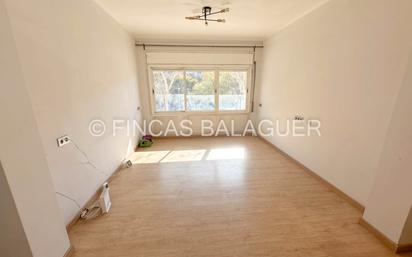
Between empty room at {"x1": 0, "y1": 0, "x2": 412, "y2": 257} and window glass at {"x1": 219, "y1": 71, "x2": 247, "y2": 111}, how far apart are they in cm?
114

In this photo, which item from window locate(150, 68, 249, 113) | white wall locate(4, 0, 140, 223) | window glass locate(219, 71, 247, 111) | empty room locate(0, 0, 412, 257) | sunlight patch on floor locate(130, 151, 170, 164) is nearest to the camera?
empty room locate(0, 0, 412, 257)

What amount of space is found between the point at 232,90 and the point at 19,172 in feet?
14.9

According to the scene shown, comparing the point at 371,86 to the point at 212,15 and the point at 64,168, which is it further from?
the point at 64,168

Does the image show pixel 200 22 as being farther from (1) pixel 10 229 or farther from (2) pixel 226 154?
(1) pixel 10 229

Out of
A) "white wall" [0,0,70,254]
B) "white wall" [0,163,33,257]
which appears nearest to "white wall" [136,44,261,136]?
"white wall" [0,0,70,254]

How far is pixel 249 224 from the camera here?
6.04ft

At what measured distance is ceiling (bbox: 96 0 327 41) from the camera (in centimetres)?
255

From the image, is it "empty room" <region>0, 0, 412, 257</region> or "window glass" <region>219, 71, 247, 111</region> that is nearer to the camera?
"empty room" <region>0, 0, 412, 257</region>

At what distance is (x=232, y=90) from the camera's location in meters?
4.99

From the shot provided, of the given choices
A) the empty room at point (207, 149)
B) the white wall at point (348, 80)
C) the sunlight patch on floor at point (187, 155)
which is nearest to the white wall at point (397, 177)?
the empty room at point (207, 149)

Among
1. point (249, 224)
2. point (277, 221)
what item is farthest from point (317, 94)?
point (249, 224)

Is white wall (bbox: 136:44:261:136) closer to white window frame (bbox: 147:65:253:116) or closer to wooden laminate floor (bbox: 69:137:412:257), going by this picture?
white window frame (bbox: 147:65:253:116)

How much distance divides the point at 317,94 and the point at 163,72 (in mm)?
3559

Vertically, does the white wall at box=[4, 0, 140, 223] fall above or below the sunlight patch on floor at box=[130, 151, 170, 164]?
above
